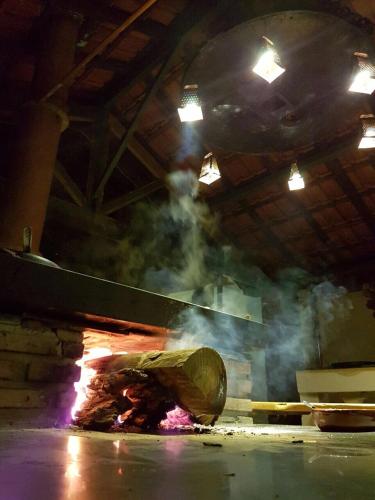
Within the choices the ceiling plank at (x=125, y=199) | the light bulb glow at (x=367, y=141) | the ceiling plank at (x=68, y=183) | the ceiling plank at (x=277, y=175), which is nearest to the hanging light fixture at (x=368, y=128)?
the light bulb glow at (x=367, y=141)

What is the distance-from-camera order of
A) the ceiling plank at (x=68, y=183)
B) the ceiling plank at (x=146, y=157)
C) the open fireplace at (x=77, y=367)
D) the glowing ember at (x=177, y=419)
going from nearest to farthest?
the open fireplace at (x=77, y=367) < the glowing ember at (x=177, y=419) < the ceiling plank at (x=68, y=183) < the ceiling plank at (x=146, y=157)

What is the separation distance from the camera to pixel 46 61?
17.4ft

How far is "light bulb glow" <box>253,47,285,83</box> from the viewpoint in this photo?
4211 mm

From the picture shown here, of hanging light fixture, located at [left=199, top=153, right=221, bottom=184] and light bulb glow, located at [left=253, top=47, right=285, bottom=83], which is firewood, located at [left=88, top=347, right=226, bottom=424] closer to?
light bulb glow, located at [left=253, top=47, right=285, bottom=83]

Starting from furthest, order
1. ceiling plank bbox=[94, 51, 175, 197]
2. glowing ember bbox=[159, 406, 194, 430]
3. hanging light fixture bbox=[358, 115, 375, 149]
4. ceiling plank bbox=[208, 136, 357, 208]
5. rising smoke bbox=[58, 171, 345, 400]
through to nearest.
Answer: rising smoke bbox=[58, 171, 345, 400] < ceiling plank bbox=[208, 136, 357, 208] < ceiling plank bbox=[94, 51, 175, 197] < hanging light fixture bbox=[358, 115, 375, 149] < glowing ember bbox=[159, 406, 194, 430]

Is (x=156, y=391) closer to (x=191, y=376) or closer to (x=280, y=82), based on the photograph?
(x=191, y=376)

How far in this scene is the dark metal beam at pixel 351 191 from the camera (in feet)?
26.0

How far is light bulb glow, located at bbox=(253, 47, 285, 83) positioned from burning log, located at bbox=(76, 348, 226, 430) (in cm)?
304

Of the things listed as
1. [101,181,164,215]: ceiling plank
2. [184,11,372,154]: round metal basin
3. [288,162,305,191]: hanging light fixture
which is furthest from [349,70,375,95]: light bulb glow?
[101,181,164,215]: ceiling plank

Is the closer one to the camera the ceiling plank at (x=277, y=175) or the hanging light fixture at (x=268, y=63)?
the hanging light fixture at (x=268, y=63)

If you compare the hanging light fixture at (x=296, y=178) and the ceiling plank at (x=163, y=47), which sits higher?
the ceiling plank at (x=163, y=47)

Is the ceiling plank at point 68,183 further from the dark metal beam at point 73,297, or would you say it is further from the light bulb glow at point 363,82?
the light bulb glow at point 363,82

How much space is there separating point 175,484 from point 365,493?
26.5 inches

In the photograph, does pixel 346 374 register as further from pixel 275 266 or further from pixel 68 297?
pixel 68 297
